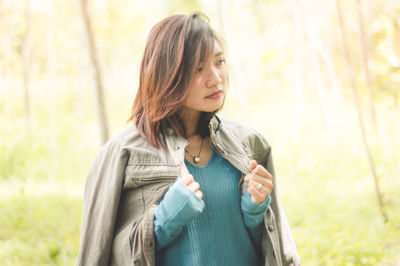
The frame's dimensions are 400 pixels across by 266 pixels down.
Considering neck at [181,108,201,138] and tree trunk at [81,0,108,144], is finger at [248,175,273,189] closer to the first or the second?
neck at [181,108,201,138]

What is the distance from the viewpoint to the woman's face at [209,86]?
148 centimetres

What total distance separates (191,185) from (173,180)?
158 millimetres

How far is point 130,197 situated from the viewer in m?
1.48

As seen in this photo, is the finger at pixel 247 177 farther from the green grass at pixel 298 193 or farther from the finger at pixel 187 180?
the green grass at pixel 298 193

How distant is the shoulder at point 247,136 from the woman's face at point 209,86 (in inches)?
6.8

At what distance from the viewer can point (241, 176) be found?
61.7 inches

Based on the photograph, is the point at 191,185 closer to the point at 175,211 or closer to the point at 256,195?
the point at 175,211

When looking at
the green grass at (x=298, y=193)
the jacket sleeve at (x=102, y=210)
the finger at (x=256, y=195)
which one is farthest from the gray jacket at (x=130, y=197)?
the green grass at (x=298, y=193)

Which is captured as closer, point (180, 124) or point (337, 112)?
point (180, 124)

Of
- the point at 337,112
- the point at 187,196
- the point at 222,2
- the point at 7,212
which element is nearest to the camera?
the point at 187,196

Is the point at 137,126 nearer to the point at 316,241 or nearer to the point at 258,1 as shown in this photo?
the point at 316,241

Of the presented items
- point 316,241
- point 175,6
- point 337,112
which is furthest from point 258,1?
point 316,241

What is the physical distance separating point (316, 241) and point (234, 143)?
2.90 meters

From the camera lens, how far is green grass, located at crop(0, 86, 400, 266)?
393 cm
